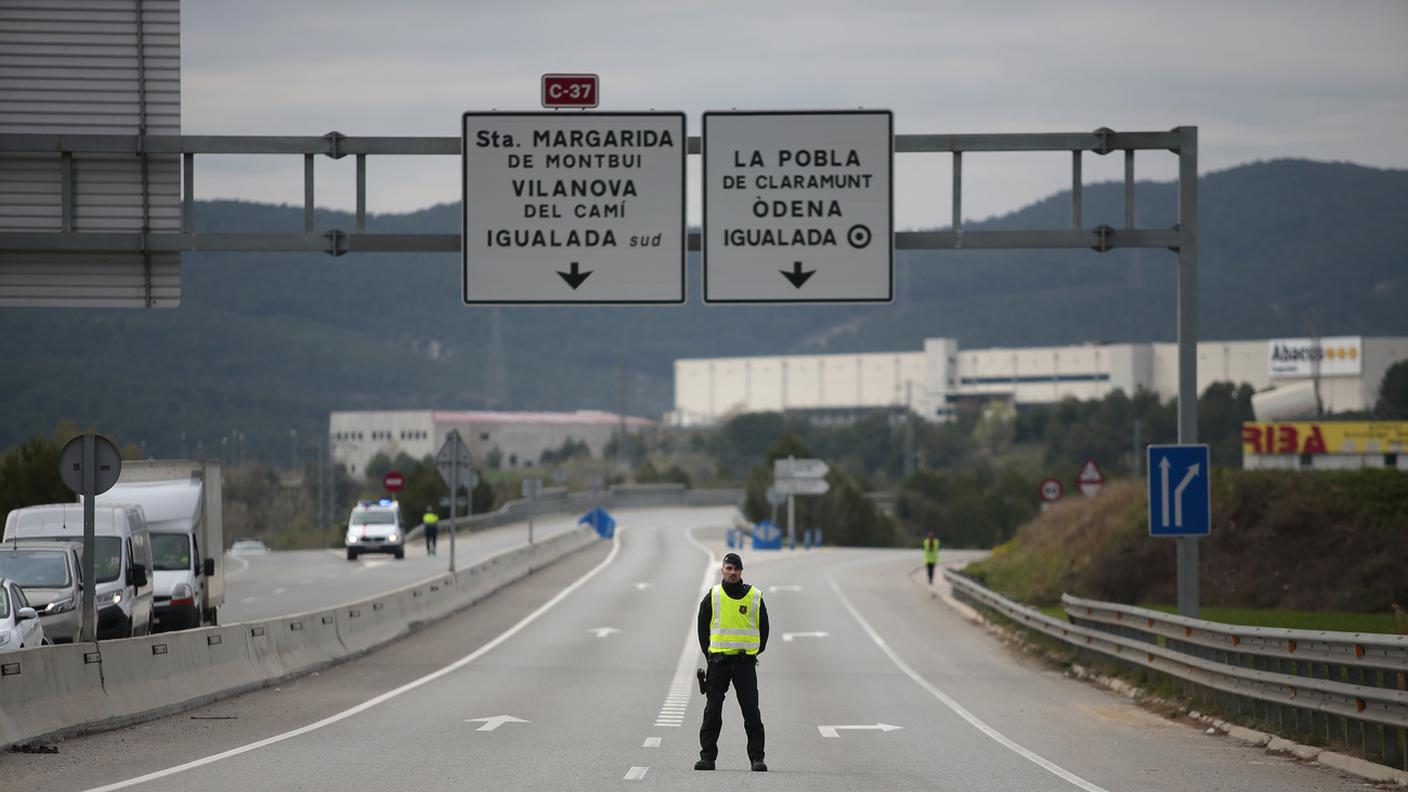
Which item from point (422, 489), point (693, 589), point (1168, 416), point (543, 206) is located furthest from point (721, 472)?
point (543, 206)

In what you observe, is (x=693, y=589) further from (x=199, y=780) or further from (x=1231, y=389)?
(x=1231, y=389)

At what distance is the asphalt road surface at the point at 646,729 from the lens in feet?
45.1

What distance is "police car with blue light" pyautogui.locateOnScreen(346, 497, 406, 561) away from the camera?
6456cm

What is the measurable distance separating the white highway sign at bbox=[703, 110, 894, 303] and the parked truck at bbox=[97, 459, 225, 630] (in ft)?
43.0

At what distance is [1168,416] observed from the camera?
161875 mm

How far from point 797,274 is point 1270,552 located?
2502 cm

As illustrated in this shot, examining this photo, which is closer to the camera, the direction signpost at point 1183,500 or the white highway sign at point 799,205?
the white highway sign at point 799,205

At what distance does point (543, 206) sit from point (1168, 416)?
149559 mm

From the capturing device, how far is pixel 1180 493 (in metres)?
21.1

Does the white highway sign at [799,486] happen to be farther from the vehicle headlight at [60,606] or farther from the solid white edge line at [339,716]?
the vehicle headlight at [60,606]

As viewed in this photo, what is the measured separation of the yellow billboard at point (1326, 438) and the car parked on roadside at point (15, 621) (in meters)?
87.2

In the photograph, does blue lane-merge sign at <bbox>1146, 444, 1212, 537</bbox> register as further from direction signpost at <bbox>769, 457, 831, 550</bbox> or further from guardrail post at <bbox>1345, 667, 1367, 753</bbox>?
direction signpost at <bbox>769, 457, 831, 550</bbox>

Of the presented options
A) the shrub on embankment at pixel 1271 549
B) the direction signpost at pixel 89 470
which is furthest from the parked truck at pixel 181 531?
the shrub on embankment at pixel 1271 549

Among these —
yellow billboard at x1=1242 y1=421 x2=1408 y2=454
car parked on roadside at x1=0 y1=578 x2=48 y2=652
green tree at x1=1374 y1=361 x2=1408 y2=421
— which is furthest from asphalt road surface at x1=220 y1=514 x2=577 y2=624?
green tree at x1=1374 y1=361 x2=1408 y2=421
